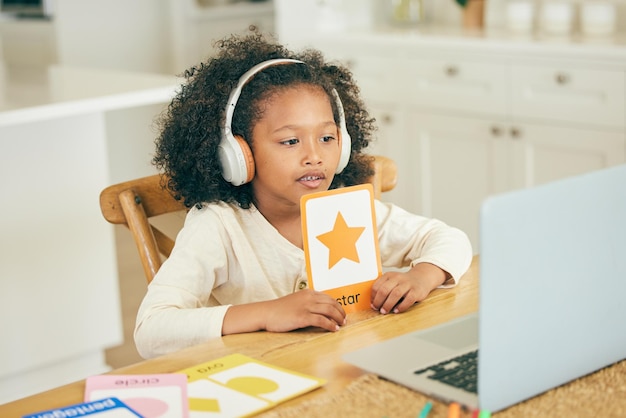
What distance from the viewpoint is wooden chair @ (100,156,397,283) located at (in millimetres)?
1491

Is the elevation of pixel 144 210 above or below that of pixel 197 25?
below

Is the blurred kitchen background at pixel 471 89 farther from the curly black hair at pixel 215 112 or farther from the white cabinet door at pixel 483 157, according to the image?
the curly black hair at pixel 215 112

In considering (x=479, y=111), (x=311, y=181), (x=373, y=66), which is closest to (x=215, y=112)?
(x=311, y=181)

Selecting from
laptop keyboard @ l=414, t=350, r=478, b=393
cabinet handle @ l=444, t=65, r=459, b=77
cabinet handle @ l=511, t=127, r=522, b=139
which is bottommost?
cabinet handle @ l=511, t=127, r=522, b=139

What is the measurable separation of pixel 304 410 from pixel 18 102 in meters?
1.65

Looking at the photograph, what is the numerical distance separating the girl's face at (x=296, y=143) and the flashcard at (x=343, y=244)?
19 cm

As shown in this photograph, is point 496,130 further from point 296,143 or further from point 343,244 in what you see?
point 343,244

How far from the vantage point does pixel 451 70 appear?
3205 millimetres

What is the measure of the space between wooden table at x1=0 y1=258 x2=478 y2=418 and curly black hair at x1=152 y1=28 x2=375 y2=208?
397mm

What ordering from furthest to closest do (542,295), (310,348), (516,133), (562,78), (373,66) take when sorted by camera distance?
(373,66) < (516,133) < (562,78) < (310,348) < (542,295)

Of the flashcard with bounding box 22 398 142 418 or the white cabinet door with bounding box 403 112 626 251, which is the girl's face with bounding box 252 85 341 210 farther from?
the white cabinet door with bounding box 403 112 626 251

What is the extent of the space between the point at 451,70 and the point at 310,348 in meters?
2.22

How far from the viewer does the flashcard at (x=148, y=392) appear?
3.12ft

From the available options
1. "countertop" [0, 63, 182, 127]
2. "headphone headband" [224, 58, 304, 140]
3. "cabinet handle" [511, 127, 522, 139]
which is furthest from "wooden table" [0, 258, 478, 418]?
"cabinet handle" [511, 127, 522, 139]
